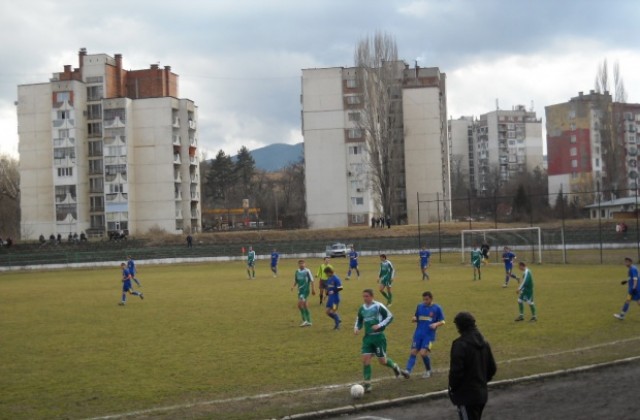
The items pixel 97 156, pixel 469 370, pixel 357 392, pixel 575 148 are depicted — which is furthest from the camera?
pixel 575 148

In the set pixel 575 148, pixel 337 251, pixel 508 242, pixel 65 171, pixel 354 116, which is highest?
pixel 354 116

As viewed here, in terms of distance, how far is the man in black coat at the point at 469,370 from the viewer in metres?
7.89

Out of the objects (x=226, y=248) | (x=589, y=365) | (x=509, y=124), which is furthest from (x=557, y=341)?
(x=509, y=124)

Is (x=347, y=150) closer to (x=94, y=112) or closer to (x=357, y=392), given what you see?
(x=94, y=112)

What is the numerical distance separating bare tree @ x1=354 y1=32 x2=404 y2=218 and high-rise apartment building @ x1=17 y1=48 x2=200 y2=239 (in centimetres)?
2552

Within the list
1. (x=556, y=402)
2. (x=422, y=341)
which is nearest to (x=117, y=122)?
(x=422, y=341)

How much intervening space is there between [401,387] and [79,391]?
20.9ft

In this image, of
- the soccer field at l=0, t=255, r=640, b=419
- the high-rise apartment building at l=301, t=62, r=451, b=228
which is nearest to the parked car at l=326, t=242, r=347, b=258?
the high-rise apartment building at l=301, t=62, r=451, b=228

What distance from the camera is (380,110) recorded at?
→ 256 ft

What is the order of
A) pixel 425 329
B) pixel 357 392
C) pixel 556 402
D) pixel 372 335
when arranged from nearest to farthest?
pixel 556 402
pixel 357 392
pixel 372 335
pixel 425 329

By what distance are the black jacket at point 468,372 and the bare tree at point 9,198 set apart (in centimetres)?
10178

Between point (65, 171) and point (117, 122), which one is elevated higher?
point (117, 122)

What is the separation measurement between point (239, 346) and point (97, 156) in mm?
76270

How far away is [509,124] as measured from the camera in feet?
552
